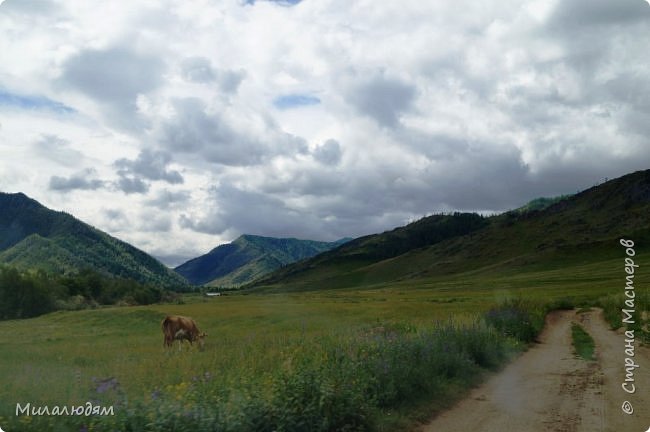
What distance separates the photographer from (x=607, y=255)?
494 ft

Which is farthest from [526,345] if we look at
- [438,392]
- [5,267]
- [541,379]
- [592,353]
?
[5,267]

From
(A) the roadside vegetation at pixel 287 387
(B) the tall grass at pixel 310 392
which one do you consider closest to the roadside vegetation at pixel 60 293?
(A) the roadside vegetation at pixel 287 387

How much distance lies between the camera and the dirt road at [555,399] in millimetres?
9742

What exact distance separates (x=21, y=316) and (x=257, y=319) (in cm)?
4769

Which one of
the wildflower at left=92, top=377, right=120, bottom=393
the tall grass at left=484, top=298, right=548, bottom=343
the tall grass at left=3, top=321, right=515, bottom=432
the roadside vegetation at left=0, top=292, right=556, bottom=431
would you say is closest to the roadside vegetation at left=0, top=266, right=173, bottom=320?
the roadside vegetation at left=0, top=292, right=556, bottom=431

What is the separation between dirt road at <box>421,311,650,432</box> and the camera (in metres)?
9.74

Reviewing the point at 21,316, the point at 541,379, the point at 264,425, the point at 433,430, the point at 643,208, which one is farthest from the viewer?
the point at 643,208

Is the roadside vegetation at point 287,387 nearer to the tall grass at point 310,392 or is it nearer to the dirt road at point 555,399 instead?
the tall grass at point 310,392

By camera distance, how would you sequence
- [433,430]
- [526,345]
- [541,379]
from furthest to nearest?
[526,345] < [541,379] < [433,430]

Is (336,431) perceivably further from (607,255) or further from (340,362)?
(607,255)

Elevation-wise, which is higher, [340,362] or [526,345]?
[340,362]

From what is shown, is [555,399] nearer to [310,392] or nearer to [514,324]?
[310,392]

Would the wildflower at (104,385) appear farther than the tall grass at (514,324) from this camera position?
No

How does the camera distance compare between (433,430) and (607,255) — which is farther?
(607,255)
